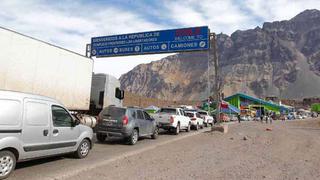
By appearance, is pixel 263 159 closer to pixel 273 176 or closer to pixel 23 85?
pixel 273 176

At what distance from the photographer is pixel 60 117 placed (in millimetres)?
10188

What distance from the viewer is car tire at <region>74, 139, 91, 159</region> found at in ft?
36.4

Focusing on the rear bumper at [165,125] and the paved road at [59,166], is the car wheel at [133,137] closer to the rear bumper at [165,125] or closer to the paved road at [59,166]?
the paved road at [59,166]

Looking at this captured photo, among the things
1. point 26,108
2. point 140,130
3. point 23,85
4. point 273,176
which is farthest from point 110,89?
point 273,176

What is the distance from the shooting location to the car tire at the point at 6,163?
8.00 m

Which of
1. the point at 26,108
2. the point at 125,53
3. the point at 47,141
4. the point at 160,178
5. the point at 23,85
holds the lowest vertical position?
the point at 160,178

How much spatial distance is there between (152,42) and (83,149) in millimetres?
17862

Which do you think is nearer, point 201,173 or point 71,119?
point 201,173

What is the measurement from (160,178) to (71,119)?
352cm

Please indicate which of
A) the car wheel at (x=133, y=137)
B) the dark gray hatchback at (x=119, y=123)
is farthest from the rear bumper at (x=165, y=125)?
the car wheel at (x=133, y=137)

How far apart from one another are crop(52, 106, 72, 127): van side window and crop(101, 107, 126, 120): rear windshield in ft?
16.8

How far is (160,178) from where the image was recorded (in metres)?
8.37

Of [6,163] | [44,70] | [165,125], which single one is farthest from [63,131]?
[165,125]

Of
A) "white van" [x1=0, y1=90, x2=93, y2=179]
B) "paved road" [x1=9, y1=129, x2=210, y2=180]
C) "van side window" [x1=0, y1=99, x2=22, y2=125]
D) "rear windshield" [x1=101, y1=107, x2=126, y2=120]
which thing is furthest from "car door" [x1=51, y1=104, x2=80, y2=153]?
"rear windshield" [x1=101, y1=107, x2=126, y2=120]
